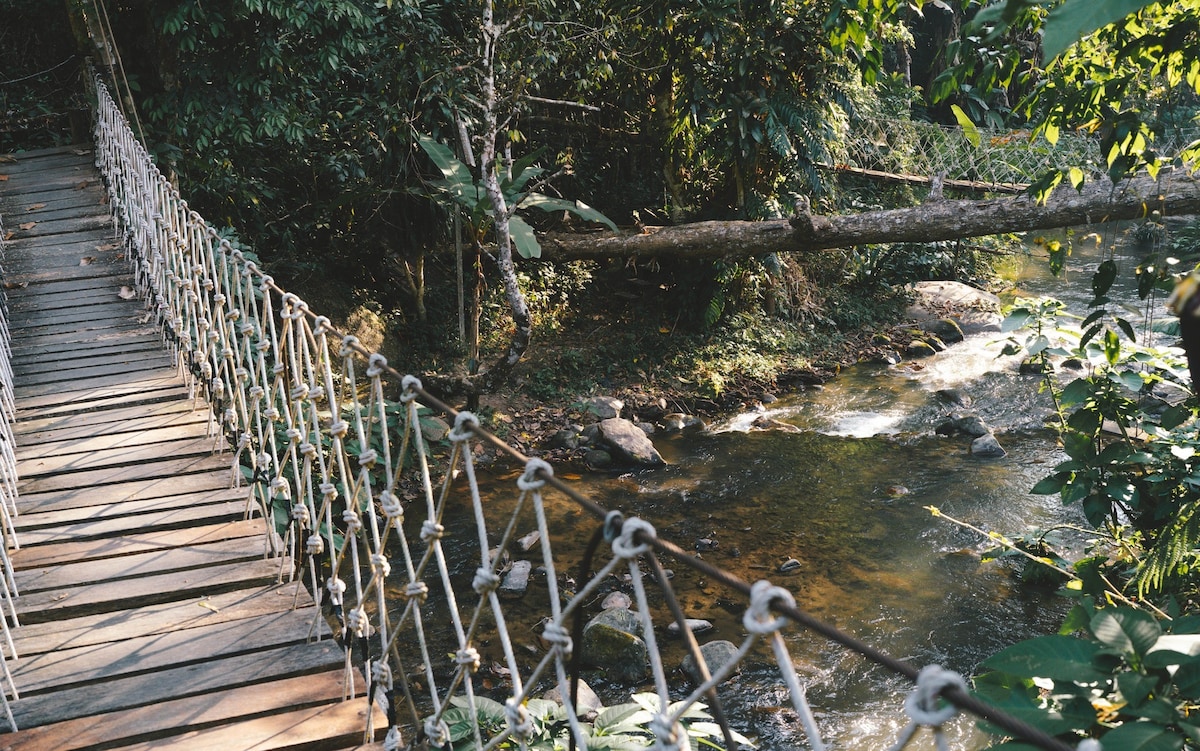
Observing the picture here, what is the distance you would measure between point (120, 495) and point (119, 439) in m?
0.51

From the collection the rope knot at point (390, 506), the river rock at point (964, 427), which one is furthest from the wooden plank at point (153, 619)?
the river rock at point (964, 427)

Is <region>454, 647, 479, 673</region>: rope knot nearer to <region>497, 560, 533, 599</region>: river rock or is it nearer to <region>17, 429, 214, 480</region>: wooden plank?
<region>17, 429, 214, 480</region>: wooden plank

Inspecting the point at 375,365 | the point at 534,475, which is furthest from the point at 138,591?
the point at 534,475

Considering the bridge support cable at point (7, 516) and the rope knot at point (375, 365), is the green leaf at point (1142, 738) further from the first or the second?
the bridge support cable at point (7, 516)

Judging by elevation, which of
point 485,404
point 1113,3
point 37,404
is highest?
point 1113,3

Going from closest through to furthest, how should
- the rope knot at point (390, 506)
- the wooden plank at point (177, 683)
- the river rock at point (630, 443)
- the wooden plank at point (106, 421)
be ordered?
1. the rope knot at point (390, 506)
2. the wooden plank at point (177, 683)
3. the wooden plank at point (106, 421)
4. the river rock at point (630, 443)

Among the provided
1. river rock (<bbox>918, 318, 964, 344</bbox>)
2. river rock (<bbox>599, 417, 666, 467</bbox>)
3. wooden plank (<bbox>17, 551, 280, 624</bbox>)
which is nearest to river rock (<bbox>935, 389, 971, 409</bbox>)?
river rock (<bbox>918, 318, 964, 344</bbox>)

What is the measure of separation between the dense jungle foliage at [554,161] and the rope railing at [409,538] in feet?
2.79

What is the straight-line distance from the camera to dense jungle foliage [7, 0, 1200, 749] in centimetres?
576

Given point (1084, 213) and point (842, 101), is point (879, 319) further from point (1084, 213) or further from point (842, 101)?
point (1084, 213)

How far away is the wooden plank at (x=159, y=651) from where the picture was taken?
2.07m

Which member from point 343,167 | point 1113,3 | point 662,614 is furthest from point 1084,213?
point 1113,3

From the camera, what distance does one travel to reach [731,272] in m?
8.62

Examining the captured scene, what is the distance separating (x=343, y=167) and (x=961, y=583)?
5331 mm
